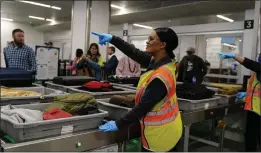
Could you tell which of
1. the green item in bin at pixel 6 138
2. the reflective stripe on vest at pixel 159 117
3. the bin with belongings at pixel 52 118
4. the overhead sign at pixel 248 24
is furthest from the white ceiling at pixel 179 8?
the green item in bin at pixel 6 138

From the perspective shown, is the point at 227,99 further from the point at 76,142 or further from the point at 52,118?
the point at 52,118

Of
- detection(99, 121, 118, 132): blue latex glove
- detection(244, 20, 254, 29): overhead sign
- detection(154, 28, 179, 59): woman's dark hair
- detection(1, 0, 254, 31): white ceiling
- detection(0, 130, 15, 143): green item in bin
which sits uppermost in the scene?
detection(1, 0, 254, 31): white ceiling

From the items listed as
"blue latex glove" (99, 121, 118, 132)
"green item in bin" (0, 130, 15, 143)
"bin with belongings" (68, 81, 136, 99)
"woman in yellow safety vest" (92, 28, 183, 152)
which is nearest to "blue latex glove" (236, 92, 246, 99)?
"bin with belongings" (68, 81, 136, 99)

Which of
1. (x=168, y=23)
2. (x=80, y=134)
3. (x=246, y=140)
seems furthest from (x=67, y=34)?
(x=80, y=134)

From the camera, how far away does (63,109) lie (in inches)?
51.6

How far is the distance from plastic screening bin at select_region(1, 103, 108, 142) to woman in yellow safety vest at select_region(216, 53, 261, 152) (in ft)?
5.26

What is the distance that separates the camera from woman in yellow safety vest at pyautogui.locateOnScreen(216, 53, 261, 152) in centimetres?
228

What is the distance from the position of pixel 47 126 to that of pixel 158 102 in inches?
22.2

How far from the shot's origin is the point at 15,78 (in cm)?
185

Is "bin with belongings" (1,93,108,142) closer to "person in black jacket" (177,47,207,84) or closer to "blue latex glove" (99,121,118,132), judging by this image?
"blue latex glove" (99,121,118,132)

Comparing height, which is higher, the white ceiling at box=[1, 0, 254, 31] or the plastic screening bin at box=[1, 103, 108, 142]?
the white ceiling at box=[1, 0, 254, 31]

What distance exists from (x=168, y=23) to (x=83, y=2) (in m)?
3.76

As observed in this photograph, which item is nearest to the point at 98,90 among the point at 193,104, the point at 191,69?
the point at 193,104

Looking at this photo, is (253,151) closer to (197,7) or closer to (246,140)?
(246,140)
